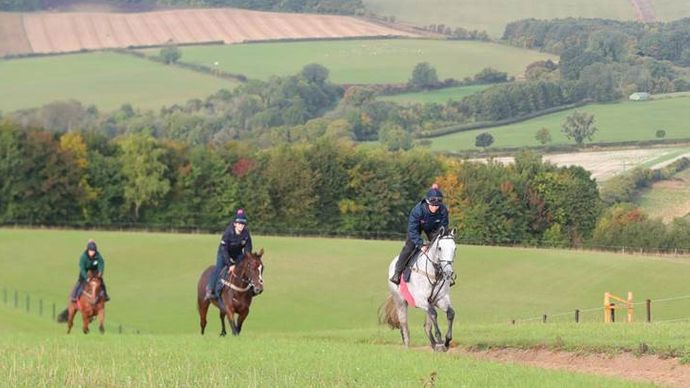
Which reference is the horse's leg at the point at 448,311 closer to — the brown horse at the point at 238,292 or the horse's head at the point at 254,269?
the horse's head at the point at 254,269

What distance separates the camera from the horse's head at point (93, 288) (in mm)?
34031

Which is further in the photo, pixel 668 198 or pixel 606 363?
pixel 668 198

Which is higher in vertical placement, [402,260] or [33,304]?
[402,260]

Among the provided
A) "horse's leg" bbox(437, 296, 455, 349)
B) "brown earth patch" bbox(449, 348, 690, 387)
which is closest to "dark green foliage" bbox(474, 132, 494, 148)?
"brown earth patch" bbox(449, 348, 690, 387)

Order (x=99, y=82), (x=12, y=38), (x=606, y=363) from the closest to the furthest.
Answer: (x=606, y=363)
(x=99, y=82)
(x=12, y=38)

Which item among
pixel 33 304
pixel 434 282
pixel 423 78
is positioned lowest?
pixel 33 304

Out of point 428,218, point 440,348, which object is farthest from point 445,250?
point 440,348

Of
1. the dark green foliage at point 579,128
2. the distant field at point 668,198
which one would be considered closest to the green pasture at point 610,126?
the dark green foliage at point 579,128

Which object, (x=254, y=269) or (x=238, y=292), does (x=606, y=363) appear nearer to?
(x=254, y=269)

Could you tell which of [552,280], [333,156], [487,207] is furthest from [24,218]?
[552,280]

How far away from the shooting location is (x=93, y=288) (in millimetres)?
34062

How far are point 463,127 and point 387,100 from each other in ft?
67.1

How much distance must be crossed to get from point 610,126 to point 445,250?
12906 centimetres

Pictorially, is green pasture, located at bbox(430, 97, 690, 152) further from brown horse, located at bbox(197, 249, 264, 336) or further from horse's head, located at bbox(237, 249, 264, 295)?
horse's head, located at bbox(237, 249, 264, 295)
